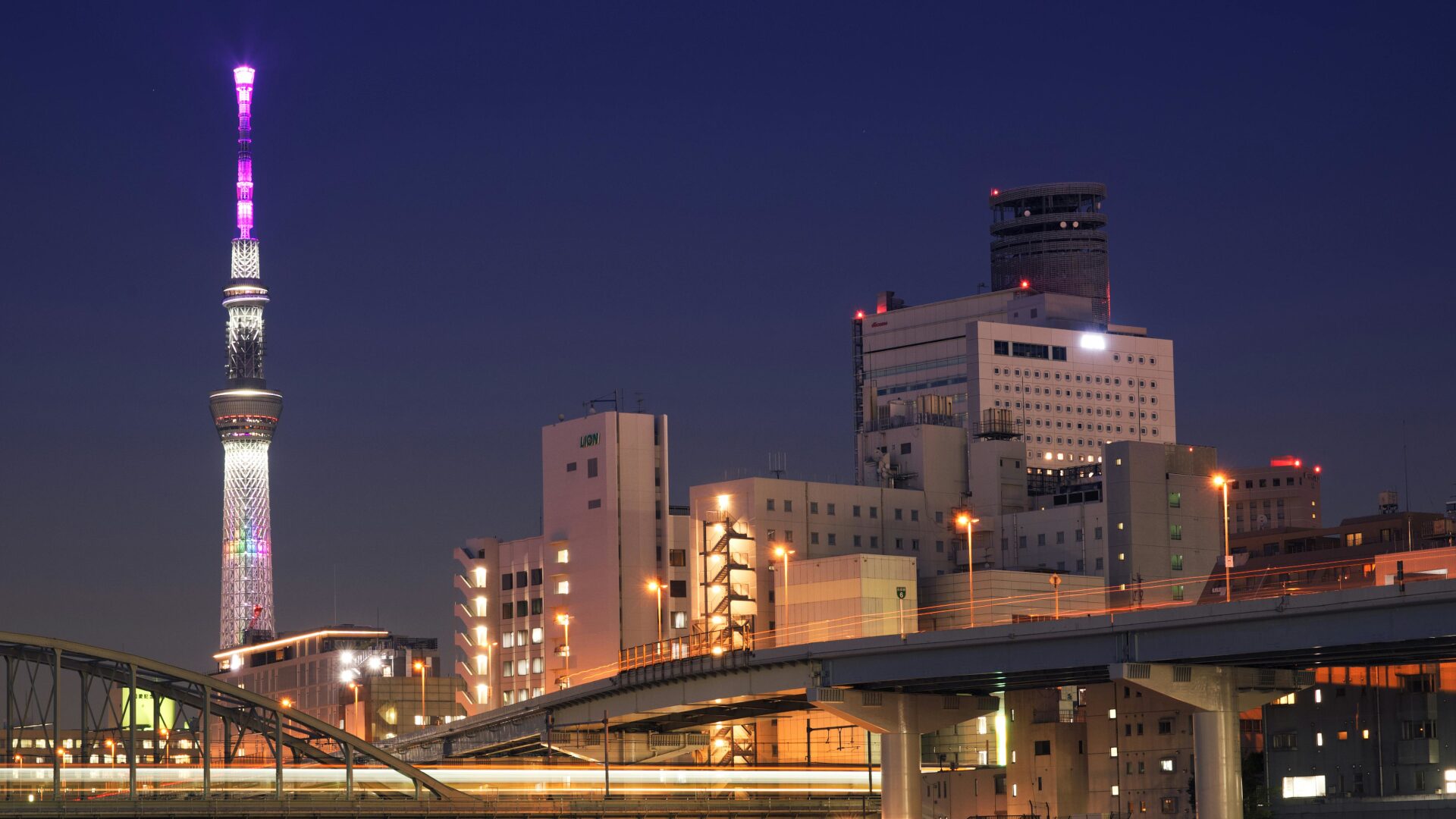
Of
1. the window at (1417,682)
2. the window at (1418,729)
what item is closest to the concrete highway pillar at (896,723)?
the window at (1418,729)

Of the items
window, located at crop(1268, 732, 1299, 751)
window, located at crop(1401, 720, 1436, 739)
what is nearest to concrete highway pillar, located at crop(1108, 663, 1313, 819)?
window, located at crop(1401, 720, 1436, 739)

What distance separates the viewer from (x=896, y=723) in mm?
122438

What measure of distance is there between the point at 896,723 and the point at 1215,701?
71.6ft

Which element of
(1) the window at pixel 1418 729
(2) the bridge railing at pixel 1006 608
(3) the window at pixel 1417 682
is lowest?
(1) the window at pixel 1418 729

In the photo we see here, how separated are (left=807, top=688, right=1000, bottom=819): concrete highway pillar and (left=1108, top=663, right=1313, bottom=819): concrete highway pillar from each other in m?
18.3

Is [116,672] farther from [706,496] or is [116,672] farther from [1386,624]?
[706,496]

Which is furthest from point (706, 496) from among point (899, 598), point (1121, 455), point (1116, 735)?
point (1116, 735)

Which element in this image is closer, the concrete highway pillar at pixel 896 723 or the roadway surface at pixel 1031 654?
the roadway surface at pixel 1031 654

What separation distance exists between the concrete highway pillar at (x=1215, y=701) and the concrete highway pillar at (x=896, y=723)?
18285mm

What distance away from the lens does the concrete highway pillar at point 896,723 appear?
12031 cm

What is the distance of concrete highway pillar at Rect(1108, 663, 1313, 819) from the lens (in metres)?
103

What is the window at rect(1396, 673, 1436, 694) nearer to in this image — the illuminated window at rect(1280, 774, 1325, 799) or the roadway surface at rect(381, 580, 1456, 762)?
the illuminated window at rect(1280, 774, 1325, 799)

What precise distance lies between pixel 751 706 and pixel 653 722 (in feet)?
35.3

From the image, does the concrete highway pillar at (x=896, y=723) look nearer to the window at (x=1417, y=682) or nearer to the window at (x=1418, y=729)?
the window at (x=1418, y=729)
